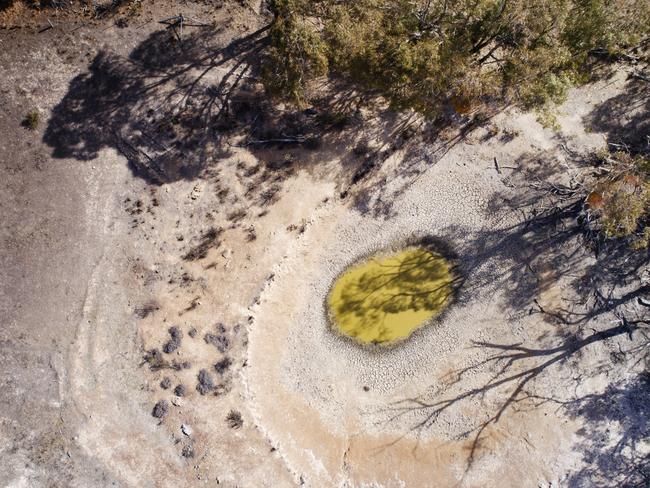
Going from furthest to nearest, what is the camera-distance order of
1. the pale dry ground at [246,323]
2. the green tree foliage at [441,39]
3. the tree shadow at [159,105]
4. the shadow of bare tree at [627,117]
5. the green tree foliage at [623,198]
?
1. the shadow of bare tree at [627,117]
2. the tree shadow at [159,105]
3. the pale dry ground at [246,323]
4. the green tree foliage at [623,198]
5. the green tree foliage at [441,39]

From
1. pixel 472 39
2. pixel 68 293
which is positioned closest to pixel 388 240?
pixel 472 39

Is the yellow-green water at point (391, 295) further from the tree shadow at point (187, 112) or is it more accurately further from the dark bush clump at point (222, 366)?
the tree shadow at point (187, 112)

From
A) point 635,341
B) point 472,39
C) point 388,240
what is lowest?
point 635,341

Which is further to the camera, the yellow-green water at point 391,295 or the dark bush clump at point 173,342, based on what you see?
the yellow-green water at point 391,295

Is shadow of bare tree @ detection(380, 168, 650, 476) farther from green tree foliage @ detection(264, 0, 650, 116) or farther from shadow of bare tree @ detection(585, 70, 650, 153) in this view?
green tree foliage @ detection(264, 0, 650, 116)

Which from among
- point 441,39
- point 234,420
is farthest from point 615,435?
point 441,39

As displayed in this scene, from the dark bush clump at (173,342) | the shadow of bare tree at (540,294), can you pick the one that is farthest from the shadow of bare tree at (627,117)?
the dark bush clump at (173,342)

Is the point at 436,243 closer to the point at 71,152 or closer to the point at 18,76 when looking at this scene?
the point at 71,152
